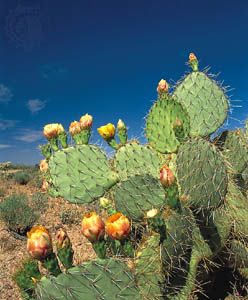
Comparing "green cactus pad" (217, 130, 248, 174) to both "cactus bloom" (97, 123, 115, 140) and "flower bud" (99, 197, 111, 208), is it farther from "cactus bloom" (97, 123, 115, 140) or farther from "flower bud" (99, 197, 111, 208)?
"flower bud" (99, 197, 111, 208)

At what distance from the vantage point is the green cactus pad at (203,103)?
3.77 metres

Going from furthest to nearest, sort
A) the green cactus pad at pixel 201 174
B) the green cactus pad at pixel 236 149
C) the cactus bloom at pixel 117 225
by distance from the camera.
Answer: the green cactus pad at pixel 236 149, the green cactus pad at pixel 201 174, the cactus bloom at pixel 117 225

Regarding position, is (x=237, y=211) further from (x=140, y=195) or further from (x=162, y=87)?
(x=162, y=87)

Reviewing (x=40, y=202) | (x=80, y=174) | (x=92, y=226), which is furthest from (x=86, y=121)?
(x=40, y=202)

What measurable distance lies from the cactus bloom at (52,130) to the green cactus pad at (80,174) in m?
0.16

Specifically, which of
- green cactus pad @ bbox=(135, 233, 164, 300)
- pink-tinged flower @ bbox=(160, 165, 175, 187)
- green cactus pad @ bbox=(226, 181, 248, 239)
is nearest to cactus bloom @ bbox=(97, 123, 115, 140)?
green cactus pad @ bbox=(226, 181, 248, 239)

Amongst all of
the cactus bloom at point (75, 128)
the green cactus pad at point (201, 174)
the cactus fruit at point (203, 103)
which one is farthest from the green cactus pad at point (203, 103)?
the cactus bloom at point (75, 128)

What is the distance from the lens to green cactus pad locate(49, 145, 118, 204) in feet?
12.2

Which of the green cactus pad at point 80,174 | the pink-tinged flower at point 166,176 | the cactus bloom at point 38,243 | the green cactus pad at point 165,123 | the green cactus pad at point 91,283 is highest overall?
the green cactus pad at point 165,123

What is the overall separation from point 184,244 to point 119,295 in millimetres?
563

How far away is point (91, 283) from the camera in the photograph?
7.20 ft

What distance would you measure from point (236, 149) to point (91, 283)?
2203mm

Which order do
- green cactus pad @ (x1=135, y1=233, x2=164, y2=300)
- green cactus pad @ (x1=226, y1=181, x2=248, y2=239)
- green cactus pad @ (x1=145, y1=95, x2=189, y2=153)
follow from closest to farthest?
green cactus pad @ (x1=135, y1=233, x2=164, y2=300), green cactus pad @ (x1=226, y1=181, x2=248, y2=239), green cactus pad @ (x1=145, y1=95, x2=189, y2=153)

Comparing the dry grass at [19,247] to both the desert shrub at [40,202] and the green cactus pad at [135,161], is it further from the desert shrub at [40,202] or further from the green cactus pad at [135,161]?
the green cactus pad at [135,161]
